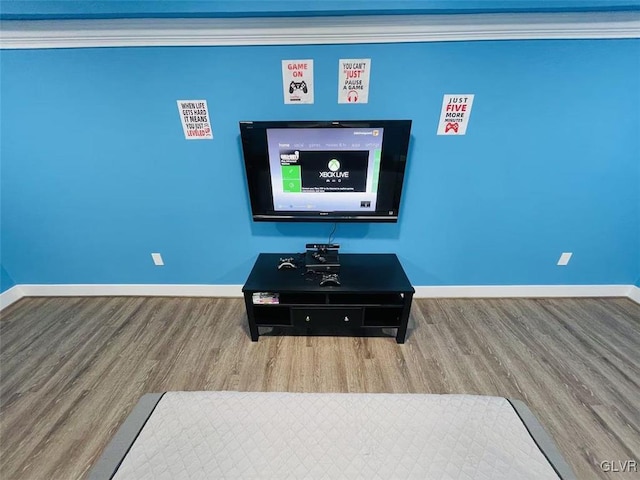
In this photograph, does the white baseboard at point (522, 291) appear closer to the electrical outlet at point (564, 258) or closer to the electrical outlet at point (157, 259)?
the electrical outlet at point (564, 258)

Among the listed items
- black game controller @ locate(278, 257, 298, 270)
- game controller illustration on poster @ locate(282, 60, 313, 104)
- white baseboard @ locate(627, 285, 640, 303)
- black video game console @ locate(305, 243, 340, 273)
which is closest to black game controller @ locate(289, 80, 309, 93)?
game controller illustration on poster @ locate(282, 60, 313, 104)

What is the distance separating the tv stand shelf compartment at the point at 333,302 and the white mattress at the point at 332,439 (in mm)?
684

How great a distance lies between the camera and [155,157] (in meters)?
1.87

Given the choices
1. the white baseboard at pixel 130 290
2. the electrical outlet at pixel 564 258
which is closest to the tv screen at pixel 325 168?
the white baseboard at pixel 130 290

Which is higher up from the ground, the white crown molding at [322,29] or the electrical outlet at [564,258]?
the white crown molding at [322,29]

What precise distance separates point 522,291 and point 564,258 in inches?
16.1

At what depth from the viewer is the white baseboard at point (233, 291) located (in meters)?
2.23

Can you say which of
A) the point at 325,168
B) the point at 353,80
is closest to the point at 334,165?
the point at 325,168

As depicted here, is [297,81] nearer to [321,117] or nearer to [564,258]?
[321,117]

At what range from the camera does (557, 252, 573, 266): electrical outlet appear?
2.11 m

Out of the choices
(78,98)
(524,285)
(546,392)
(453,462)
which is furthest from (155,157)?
(524,285)

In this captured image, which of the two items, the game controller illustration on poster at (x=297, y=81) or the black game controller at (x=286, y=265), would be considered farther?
the black game controller at (x=286, y=265)

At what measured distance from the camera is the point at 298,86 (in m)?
1.65

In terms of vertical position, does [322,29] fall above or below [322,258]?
above
